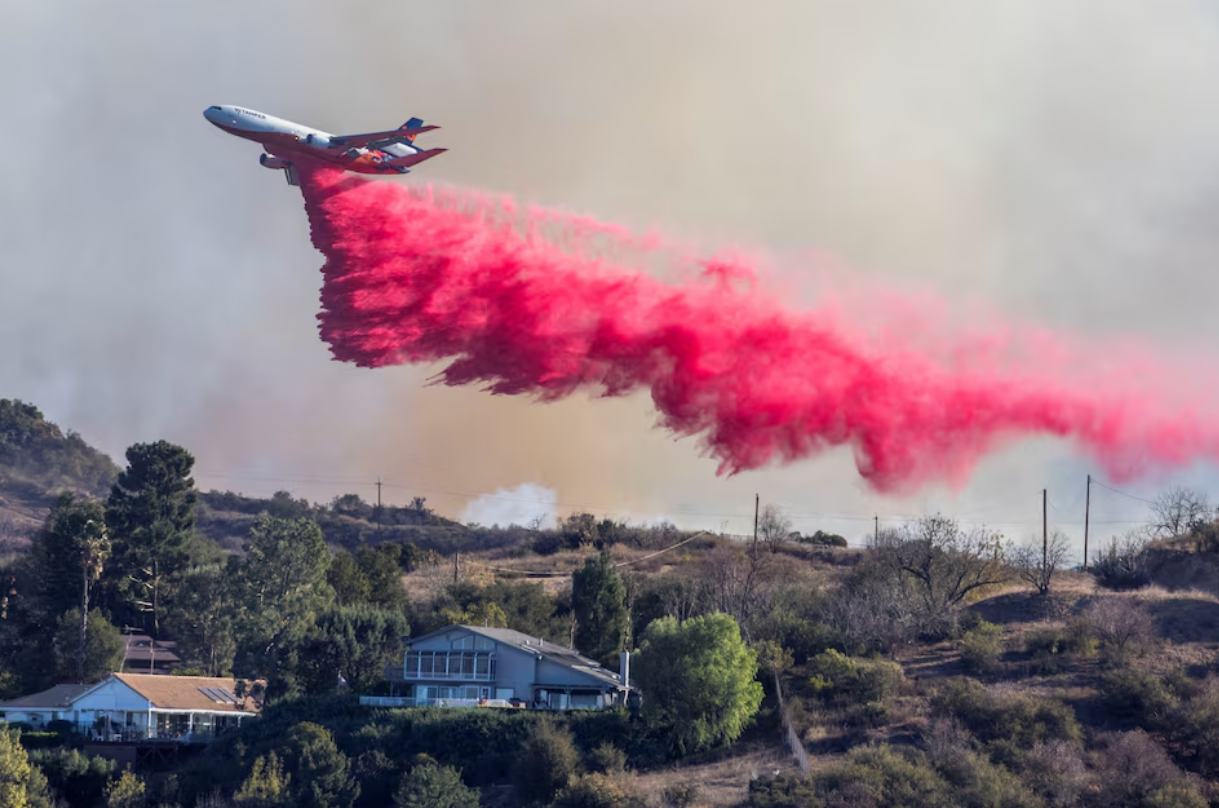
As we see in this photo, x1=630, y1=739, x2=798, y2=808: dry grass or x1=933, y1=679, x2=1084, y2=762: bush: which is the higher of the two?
x1=933, y1=679, x2=1084, y2=762: bush

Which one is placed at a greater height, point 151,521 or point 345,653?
point 151,521

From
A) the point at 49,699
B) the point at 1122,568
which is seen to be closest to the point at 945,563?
the point at 1122,568

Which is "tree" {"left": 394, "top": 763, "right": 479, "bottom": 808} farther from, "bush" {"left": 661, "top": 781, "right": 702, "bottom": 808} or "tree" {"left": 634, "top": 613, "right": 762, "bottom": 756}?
"tree" {"left": 634, "top": 613, "right": 762, "bottom": 756}

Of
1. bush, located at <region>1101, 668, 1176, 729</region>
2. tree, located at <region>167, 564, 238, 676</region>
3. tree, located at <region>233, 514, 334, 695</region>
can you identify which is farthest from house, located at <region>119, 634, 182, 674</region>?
bush, located at <region>1101, 668, 1176, 729</region>

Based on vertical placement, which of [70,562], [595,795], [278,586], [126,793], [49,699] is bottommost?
[126,793]

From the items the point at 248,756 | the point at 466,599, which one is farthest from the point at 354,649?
the point at 466,599

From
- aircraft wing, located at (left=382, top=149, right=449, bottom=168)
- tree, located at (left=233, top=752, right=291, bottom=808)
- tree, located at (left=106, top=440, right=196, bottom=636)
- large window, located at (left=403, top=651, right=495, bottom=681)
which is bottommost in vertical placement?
tree, located at (left=233, top=752, right=291, bottom=808)

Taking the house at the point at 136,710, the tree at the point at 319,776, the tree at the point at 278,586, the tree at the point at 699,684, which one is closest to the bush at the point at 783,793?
the tree at the point at 699,684

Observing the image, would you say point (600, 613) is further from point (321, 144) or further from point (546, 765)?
point (321, 144)
